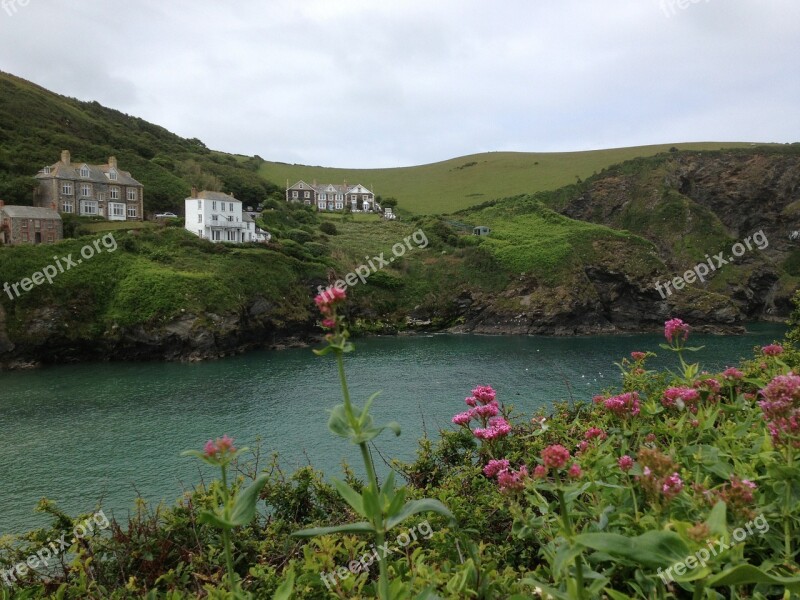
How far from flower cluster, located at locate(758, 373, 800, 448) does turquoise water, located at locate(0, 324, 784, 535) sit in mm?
6712

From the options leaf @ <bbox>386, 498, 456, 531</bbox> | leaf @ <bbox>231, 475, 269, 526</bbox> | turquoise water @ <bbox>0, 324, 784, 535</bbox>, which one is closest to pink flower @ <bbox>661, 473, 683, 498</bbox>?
leaf @ <bbox>386, 498, 456, 531</bbox>

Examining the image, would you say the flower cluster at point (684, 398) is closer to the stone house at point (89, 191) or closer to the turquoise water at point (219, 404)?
the turquoise water at point (219, 404)

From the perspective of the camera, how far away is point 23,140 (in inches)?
2864

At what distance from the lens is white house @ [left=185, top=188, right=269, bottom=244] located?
6384cm

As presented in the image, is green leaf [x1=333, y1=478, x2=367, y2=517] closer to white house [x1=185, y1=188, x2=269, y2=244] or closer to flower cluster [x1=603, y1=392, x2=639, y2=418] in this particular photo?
flower cluster [x1=603, y1=392, x2=639, y2=418]

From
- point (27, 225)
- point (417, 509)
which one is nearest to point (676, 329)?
point (417, 509)

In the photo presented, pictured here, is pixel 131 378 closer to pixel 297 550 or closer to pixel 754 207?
pixel 297 550

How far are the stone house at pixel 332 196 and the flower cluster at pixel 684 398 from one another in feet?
354

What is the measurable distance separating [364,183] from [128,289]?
9548cm

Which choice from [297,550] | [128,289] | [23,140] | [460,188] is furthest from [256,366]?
[460,188]

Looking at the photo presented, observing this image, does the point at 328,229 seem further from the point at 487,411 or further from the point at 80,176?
the point at 487,411

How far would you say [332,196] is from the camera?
11481 cm

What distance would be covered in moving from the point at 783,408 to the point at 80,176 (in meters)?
74.5

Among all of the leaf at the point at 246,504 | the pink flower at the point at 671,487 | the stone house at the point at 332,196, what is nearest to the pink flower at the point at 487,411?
the pink flower at the point at 671,487
